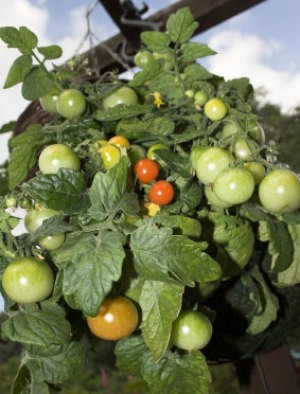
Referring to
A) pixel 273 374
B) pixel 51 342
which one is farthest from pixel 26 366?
pixel 273 374

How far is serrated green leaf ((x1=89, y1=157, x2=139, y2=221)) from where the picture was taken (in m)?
0.37

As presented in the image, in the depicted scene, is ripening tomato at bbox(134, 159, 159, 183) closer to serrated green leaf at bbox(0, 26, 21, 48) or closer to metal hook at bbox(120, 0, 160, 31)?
serrated green leaf at bbox(0, 26, 21, 48)

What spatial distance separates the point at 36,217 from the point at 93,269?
0.13 meters

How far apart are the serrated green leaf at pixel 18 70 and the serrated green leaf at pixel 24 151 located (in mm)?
72

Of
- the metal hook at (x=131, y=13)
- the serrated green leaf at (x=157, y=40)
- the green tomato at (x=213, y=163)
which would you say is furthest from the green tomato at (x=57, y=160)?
the metal hook at (x=131, y=13)

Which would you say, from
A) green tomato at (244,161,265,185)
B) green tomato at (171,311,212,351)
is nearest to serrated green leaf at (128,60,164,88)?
green tomato at (244,161,265,185)

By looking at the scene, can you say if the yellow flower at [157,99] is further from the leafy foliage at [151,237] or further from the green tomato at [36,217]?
the green tomato at [36,217]

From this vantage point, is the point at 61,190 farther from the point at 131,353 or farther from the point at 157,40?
the point at 157,40

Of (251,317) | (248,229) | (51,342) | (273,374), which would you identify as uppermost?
(51,342)

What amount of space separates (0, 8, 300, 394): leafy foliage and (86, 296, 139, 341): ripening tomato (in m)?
0.01

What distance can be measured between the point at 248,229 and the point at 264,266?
0.37ft

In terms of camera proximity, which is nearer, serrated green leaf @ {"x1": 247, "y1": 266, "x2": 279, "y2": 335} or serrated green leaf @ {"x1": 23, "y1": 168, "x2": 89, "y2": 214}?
serrated green leaf @ {"x1": 23, "y1": 168, "x2": 89, "y2": 214}

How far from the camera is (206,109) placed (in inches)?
20.6

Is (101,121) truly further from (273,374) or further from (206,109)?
(273,374)
